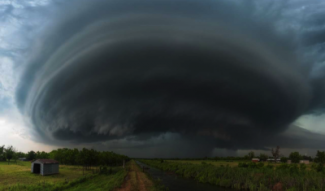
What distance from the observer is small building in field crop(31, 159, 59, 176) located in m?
58.2

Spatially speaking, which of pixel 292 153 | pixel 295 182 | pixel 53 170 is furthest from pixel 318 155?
pixel 53 170

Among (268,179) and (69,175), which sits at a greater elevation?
(268,179)

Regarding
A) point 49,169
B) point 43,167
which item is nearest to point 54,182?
point 43,167

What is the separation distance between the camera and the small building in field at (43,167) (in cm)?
5818

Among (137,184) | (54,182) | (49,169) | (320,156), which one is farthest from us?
(320,156)

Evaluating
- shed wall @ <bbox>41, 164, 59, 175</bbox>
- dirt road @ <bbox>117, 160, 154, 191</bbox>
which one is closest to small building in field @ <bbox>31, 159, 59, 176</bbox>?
shed wall @ <bbox>41, 164, 59, 175</bbox>

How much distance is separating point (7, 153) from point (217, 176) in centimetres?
11440

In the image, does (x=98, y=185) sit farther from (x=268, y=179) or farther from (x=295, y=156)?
(x=295, y=156)

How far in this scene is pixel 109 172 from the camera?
70.1 meters

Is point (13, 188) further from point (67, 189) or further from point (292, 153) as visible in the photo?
point (292, 153)

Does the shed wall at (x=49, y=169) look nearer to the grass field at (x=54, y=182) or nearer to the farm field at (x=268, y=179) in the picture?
the grass field at (x=54, y=182)

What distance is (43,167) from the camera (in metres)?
57.9

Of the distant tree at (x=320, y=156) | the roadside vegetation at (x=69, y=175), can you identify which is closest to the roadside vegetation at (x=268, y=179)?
the roadside vegetation at (x=69, y=175)

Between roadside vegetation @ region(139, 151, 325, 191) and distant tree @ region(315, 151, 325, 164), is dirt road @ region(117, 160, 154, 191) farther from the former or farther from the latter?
distant tree @ region(315, 151, 325, 164)
